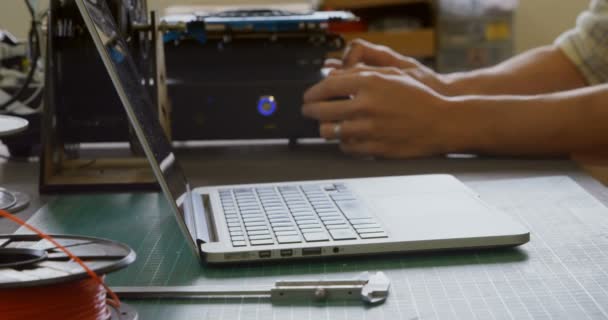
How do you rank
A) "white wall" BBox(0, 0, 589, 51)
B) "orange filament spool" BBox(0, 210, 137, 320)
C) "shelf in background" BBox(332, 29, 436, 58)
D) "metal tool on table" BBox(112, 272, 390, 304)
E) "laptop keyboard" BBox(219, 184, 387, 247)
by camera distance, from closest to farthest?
"orange filament spool" BBox(0, 210, 137, 320)
"metal tool on table" BBox(112, 272, 390, 304)
"laptop keyboard" BBox(219, 184, 387, 247)
"shelf in background" BBox(332, 29, 436, 58)
"white wall" BBox(0, 0, 589, 51)

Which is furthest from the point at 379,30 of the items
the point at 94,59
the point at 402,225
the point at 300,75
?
the point at 402,225

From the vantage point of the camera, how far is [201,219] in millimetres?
798

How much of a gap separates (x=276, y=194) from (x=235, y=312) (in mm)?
302

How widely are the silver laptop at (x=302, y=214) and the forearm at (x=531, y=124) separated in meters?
0.29

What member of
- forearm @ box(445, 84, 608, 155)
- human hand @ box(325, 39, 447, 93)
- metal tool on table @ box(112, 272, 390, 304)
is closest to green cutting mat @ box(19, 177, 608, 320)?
metal tool on table @ box(112, 272, 390, 304)

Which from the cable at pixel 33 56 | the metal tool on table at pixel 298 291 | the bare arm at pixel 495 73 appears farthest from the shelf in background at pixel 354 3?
the metal tool on table at pixel 298 291

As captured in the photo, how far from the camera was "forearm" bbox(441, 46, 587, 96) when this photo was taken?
4.91 feet

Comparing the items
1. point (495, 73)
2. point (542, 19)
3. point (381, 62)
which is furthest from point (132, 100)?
point (542, 19)

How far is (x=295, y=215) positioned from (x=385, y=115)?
0.45 metres

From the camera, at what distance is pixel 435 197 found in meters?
0.86

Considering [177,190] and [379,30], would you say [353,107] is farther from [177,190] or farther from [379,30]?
[379,30]

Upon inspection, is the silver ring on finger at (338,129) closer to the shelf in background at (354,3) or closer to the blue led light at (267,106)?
the blue led light at (267,106)

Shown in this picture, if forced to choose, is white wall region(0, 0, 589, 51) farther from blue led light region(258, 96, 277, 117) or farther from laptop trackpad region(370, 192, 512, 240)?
laptop trackpad region(370, 192, 512, 240)

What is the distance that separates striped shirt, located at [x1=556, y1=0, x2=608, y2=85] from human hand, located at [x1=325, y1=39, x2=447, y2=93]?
0.29m
